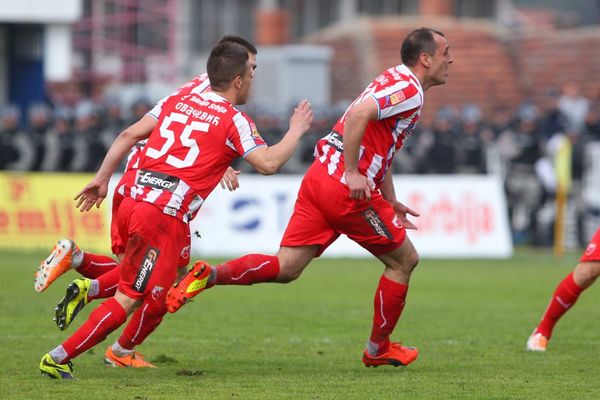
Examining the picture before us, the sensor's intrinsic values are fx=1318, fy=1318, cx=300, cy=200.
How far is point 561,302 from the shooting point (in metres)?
10.3

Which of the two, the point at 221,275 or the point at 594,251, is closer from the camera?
the point at 221,275

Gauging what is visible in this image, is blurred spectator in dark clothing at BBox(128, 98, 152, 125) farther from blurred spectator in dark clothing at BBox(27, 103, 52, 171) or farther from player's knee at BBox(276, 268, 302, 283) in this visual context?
player's knee at BBox(276, 268, 302, 283)

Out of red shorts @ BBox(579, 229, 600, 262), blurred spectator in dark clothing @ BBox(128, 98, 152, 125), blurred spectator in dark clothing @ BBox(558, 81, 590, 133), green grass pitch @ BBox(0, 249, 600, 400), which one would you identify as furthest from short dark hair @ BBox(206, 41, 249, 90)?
blurred spectator in dark clothing @ BBox(558, 81, 590, 133)

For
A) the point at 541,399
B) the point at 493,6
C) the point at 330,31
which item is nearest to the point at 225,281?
the point at 541,399

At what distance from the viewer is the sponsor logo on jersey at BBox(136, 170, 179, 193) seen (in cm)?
826

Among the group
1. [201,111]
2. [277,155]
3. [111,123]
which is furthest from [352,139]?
[111,123]

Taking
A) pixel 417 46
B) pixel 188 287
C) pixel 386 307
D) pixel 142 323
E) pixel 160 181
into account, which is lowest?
pixel 142 323

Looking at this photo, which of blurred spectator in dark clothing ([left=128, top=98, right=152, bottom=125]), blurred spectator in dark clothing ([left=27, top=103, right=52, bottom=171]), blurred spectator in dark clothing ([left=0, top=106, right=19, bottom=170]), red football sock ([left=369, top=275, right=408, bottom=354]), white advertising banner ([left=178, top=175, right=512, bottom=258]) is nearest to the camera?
red football sock ([left=369, top=275, right=408, bottom=354])

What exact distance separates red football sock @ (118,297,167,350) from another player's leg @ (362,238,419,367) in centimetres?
150

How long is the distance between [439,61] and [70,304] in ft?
9.79

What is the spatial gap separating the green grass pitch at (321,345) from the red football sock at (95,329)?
0.24 meters

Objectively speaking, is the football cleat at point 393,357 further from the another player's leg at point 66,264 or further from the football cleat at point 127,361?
the another player's leg at point 66,264

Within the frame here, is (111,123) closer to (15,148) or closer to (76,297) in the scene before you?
(15,148)

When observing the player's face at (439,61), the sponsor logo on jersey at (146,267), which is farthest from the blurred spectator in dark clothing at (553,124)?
the sponsor logo on jersey at (146,267)
